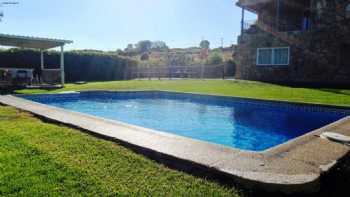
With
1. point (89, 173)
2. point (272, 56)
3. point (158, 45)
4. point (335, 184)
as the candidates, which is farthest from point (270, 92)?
point (158, 45)

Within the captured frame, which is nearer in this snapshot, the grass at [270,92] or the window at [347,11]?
the grass at [270,92]

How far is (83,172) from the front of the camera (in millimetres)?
2947

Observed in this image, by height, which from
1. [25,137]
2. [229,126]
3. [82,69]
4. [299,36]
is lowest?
[229,126]

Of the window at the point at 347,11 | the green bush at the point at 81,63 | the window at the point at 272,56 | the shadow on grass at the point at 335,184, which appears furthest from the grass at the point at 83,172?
the green bush at the point at 81,63

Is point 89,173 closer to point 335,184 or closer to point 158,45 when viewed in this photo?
point 335,184

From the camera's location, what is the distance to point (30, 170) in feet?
9.74

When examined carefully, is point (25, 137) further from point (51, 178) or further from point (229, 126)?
point (229, 126)

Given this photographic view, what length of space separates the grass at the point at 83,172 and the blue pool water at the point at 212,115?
3.53 m

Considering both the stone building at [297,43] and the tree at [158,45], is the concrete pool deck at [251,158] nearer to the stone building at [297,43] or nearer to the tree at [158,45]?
the stone building at [297,43]

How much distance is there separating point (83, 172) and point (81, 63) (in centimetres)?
2179

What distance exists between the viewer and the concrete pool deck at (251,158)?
262 cm

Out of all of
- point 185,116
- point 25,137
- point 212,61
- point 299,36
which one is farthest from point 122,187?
point 212,61

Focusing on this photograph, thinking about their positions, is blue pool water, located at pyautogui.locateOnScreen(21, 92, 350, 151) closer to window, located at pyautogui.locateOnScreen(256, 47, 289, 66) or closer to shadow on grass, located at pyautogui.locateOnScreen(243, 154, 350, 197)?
shadow on grass, located at pyautogui.locateOnScreen(243, 154, 350, 197)

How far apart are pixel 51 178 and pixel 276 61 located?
17503mm
